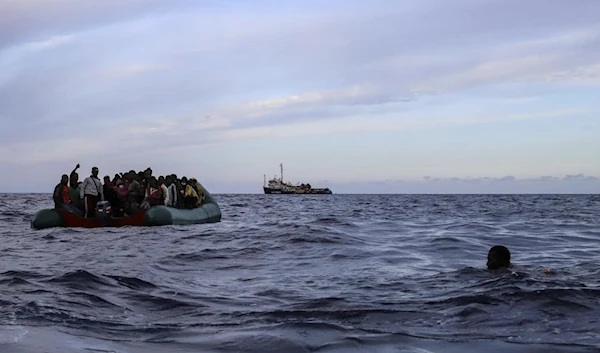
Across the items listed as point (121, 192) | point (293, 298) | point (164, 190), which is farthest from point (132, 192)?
point (293, 298)

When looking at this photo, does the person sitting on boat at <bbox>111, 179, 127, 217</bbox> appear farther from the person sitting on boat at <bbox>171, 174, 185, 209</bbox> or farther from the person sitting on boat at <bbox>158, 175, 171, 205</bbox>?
the person sitting on boat at <bbox>171, 174, 185, 209</bbox>

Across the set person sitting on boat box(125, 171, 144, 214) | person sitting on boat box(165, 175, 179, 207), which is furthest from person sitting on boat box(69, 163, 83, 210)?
person sitting on boat box(165, 175, 179, 207)

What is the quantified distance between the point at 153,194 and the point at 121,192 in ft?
3.59

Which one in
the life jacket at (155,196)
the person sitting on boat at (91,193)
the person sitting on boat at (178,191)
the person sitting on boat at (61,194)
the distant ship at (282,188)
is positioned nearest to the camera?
the person sitting on boat at (91,193)

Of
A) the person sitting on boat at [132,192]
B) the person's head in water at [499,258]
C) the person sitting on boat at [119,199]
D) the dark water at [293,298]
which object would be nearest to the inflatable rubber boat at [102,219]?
the person sitting on boat at [132,192]

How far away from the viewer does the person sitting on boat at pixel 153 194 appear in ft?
66.2

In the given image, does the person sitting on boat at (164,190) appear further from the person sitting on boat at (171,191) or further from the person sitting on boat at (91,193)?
the person sitting on boat at (91,193)

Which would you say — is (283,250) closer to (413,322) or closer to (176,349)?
(413,322)

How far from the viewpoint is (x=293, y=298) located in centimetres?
761

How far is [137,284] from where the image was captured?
8742 mm

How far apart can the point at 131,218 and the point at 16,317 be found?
42.8ft

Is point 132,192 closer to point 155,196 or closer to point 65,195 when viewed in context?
point 155,196

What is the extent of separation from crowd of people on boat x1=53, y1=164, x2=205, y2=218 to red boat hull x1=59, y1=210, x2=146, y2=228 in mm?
294

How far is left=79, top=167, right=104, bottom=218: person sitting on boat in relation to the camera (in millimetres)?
18391
